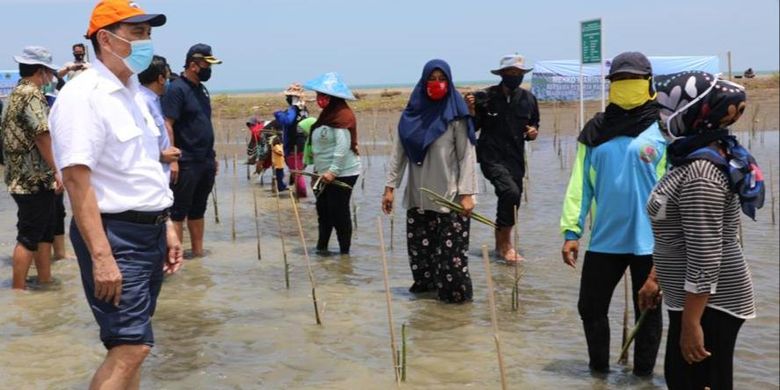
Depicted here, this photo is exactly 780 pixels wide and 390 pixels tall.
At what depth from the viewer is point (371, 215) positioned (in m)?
10.5

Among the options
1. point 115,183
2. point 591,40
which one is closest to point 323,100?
point 115,183

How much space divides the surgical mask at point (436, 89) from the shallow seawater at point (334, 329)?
4.93 ft

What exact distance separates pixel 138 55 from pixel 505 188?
4480 mm

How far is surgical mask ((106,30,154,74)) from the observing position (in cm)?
322

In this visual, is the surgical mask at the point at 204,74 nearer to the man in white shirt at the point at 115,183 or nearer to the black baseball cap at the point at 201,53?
the black baseball cap at the point at 201,53

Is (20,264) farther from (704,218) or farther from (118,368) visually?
(704,218)

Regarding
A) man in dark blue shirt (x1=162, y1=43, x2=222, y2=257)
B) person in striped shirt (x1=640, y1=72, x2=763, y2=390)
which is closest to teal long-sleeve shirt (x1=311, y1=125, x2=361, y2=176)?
man in dark blue shirt (x1=162, y1=43, x2=222, y2=257)

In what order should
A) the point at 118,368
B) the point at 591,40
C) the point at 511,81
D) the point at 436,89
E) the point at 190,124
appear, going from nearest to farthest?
the point at 118,368 < the point at 436,89 < the point at 190,124 < the point at 511,81 < the point at 591,40

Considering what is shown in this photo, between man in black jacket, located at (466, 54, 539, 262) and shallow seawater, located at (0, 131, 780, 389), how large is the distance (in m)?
0.65

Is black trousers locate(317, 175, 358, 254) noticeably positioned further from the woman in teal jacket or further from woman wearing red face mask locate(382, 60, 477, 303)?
the woman in teal jacket

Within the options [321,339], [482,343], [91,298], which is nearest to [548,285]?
[482,343]

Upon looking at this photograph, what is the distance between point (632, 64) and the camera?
399 centimetres

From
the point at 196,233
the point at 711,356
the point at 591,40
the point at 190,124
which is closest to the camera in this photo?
the point at 711,356

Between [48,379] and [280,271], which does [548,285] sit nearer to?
[280,271]
